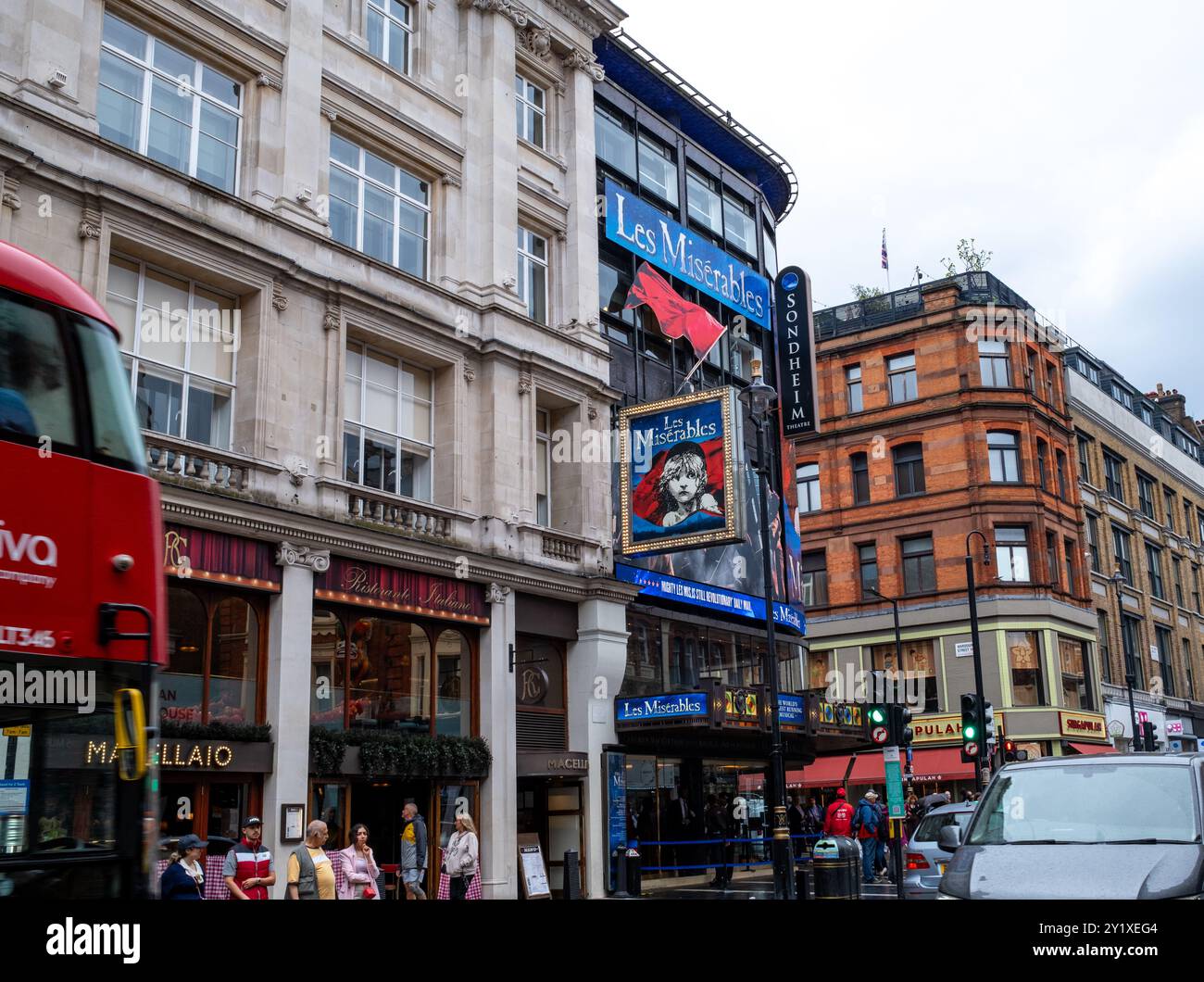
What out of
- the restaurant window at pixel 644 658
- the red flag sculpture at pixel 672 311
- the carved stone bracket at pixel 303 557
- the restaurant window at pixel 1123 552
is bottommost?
the restaurant window at pixel 644 658

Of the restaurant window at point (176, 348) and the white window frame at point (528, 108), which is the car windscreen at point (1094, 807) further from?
Answer: the white window frame at point (528, 108)

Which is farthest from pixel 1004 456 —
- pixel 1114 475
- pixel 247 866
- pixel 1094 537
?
pixel 247 866

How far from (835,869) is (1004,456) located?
114 feet

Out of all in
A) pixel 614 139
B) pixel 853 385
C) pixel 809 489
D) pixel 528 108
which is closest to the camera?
pixel 528 108

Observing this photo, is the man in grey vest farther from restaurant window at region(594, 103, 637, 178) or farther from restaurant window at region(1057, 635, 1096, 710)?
restaurant window at region(1057, 635, 1096, 710)

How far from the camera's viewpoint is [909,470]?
52906 millimetres

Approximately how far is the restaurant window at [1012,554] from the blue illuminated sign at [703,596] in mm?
18766

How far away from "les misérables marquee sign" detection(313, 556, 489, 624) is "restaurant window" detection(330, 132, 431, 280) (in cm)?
606

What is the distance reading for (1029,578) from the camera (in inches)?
1954

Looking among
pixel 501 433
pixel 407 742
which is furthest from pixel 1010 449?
pixel 407 742

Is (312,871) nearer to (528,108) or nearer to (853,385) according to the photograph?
(528,108)

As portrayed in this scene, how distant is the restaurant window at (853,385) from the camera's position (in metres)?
55.0

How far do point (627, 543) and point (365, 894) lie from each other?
1271 centimetres

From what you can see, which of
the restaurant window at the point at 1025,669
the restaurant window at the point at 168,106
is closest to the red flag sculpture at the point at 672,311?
the restaurant window at the point at 168,106
